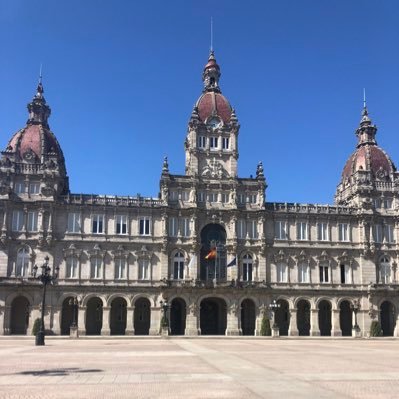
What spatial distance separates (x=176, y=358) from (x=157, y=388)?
13028 mm

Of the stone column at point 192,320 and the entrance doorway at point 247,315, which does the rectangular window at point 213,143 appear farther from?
the stone column at point 192,320

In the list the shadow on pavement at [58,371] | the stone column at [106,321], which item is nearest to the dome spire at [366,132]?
the stone column at [106,321]

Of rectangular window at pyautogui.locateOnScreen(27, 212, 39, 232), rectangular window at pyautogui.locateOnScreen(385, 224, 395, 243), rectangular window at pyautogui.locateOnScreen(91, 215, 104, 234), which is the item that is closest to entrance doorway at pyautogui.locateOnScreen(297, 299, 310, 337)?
rectangular window at pyautogui.locateOnScreen(385, 224, 395, 243)

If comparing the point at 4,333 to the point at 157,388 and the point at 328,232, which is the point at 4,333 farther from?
the point at 157,388

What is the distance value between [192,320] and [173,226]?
13467 millimetres

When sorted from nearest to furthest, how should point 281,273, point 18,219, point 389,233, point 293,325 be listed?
point 18,219, point 293,325, point 281,273, point 389,233

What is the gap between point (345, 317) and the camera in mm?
84688

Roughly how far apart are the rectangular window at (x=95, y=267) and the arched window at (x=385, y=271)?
4116 cm

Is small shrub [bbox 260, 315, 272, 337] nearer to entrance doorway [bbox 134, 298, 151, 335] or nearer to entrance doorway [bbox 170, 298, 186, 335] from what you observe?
entrance doorway [bbox 170, 298, 186, 335]

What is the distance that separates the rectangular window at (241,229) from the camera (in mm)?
82125

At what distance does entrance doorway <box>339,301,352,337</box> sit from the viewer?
84188 millimetres

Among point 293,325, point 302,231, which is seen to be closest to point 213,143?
point 302,231

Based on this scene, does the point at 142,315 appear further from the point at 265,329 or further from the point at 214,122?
the point at 214,122

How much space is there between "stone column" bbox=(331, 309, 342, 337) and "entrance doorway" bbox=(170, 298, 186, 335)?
70.1 feet
